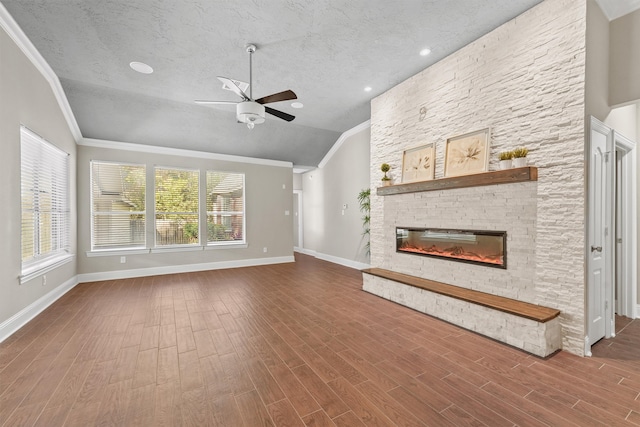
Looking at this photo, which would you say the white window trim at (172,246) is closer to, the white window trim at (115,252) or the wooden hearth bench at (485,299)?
the white window trim at (115,252)

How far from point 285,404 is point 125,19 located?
3.99 meters

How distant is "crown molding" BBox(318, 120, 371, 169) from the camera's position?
6.13 m

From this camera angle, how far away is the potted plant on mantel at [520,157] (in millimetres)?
2778

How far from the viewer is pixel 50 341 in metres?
2.82

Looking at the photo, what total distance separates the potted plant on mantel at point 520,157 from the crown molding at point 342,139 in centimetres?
356

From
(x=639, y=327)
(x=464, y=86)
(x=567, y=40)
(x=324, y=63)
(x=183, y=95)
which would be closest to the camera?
(x=567, y=40)

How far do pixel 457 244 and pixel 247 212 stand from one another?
17.4 ft

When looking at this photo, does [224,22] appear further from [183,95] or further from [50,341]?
[50,341]

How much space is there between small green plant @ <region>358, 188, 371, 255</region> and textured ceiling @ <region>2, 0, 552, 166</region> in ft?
5.86

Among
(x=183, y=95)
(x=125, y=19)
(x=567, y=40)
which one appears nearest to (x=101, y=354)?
(x=125, y=19)

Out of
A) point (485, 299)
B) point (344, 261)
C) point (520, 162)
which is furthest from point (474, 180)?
point (344, 261)

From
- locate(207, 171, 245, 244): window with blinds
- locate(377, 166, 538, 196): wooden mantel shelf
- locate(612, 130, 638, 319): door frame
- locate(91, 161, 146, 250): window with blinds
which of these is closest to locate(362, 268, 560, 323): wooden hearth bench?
locate(377, 166, 538, 196): wooden mantel shelf

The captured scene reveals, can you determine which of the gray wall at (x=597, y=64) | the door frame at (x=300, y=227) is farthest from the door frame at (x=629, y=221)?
the door frame at (x=300, y=227)

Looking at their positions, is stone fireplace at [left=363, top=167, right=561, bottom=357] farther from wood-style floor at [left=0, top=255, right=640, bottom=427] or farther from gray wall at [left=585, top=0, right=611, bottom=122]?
gray wall at [left=585, top=0, right=611, bottom=122]
